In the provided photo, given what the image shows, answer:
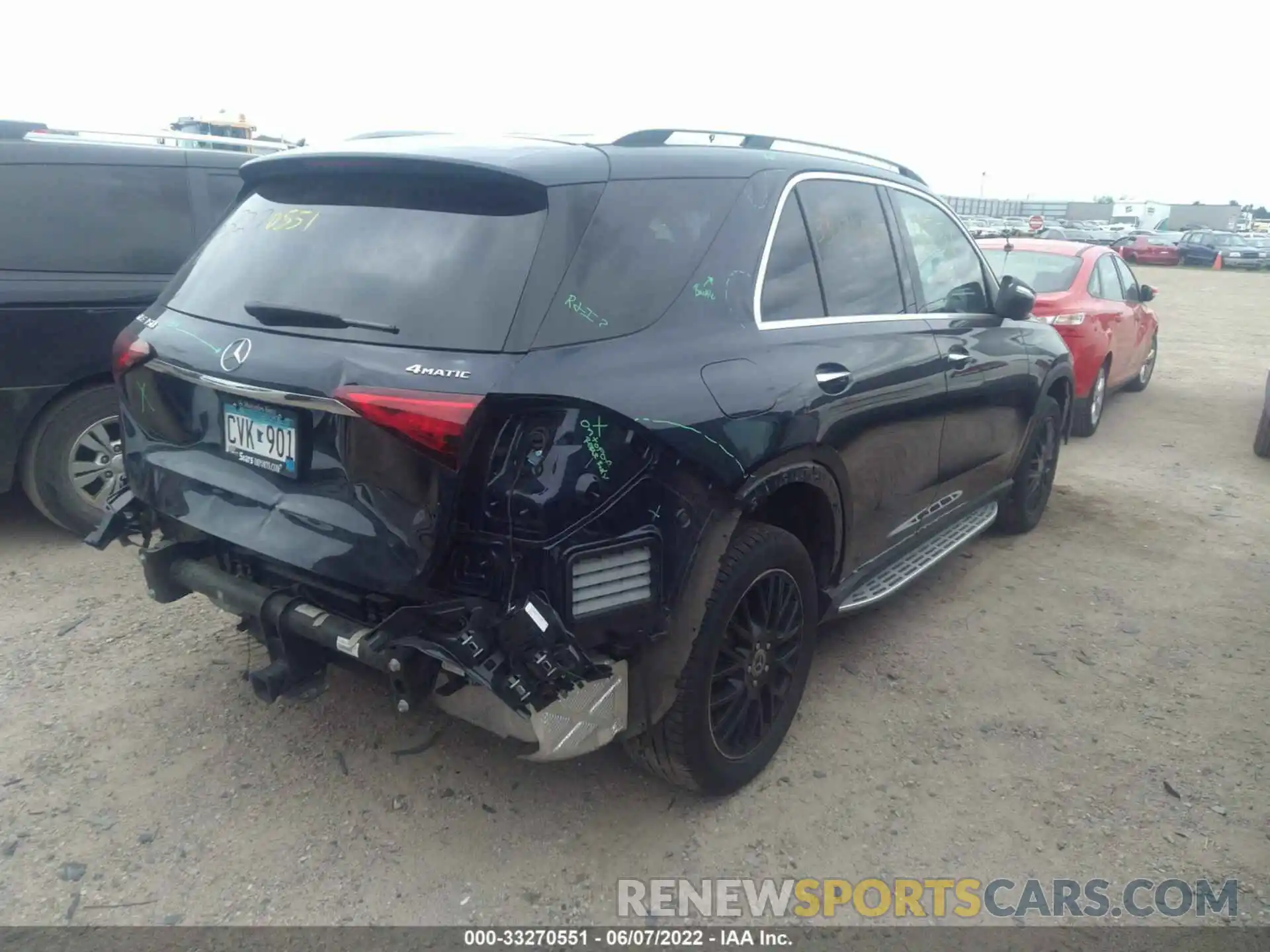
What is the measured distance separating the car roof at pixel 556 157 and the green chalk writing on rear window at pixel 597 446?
0.68m

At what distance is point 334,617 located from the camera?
105 inches

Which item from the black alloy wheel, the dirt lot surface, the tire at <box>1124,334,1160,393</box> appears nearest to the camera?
the dirt lot surface

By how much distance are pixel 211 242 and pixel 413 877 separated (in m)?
2.10

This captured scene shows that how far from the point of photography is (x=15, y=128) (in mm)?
5035

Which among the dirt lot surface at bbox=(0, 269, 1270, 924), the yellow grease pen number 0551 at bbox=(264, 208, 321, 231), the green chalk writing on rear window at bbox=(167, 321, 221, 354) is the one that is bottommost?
the dirt lot surface at bbox=(0, 269, 1270, 924)

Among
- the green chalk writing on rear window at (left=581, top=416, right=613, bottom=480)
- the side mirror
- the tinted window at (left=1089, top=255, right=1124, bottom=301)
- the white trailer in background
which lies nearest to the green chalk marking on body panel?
the green chalk writing on rear window at (left=581, top=416, right=613, bottom=480)

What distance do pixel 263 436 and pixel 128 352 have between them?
78cm

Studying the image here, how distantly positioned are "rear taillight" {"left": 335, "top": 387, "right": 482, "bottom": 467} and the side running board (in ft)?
6.04

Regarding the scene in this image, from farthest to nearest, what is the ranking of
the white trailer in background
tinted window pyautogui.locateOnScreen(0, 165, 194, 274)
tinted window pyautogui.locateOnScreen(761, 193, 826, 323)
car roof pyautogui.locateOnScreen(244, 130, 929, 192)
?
the white trailer in background < tinted window pyautogui.locateOnScreen(0, 165, 194, 274) < tinted window pyautogui.locateOnScreen(761, 193, 826, 323) < car roof pyautogui.locateOnScreen(244, 130, 929, 192)

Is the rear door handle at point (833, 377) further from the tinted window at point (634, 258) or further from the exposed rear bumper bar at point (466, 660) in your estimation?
the exposed rear bumper bar at point (466, 660)

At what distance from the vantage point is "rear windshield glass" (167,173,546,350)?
253 cm

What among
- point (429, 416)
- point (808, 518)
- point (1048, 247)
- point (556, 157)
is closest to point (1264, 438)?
point (1048, 247)

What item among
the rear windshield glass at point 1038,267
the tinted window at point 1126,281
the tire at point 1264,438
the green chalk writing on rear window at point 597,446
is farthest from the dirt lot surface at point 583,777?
the tinted window at point 1126,281

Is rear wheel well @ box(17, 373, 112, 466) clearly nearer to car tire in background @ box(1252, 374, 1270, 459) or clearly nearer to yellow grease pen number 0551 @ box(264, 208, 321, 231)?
yellow grease pen number 0551 @ box(264, 208, 321, 231)
